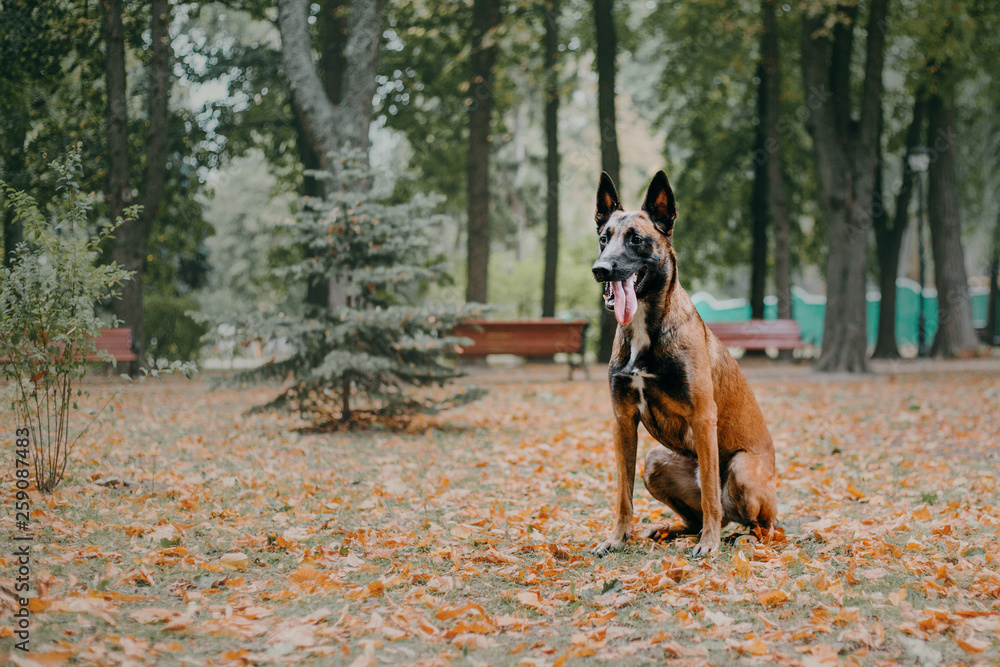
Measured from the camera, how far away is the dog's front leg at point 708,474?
4.13 m

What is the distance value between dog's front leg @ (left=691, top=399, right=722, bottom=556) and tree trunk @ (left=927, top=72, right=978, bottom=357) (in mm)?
18930

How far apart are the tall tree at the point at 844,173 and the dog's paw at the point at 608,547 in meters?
12.0

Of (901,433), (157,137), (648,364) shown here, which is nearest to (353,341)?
(648,364)

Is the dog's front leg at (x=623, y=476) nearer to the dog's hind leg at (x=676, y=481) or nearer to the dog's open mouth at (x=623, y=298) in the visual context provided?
the dog's hind leg at (x=676, y=481)

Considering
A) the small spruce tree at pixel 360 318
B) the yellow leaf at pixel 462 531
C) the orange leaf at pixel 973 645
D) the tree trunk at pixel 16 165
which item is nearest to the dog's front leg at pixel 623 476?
the yellow leaf at pixel 462 531

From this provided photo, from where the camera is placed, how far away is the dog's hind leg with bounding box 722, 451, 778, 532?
14.3 feet

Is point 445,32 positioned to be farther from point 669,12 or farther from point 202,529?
point 202,529

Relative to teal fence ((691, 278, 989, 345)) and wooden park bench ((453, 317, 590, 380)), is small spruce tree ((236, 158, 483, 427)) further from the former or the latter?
teal fence ((691, 278, 989, 345))

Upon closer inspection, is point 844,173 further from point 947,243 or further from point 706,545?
point 706,545

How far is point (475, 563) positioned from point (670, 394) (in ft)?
4.52

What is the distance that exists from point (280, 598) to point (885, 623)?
2604 mm

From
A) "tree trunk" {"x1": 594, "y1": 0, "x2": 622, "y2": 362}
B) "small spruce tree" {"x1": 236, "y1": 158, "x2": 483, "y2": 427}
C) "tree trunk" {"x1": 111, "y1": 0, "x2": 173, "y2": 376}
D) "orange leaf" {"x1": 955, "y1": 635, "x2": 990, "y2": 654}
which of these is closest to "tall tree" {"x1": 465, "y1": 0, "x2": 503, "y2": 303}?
"tree trunk" {"x1": 594, "y1": 0, "x2": 622, "y2": 362}

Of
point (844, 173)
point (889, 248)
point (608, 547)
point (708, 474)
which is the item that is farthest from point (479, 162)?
point (708, 474)

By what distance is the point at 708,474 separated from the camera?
421 centimetres
